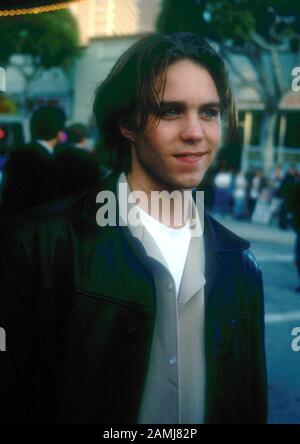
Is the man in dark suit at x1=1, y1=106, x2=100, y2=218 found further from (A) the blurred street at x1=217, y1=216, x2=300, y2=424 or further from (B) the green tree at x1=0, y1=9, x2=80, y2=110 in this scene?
(A) the blurred street at x1=217, y1=216, x2=300, y2=424

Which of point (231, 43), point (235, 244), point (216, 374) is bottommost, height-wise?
point (216, 374)

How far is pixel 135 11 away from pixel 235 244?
4.49ft

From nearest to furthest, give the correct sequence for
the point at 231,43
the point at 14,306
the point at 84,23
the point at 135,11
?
the point at 14,306
the point at 135,11
the point at 84,23
the point at 231,43

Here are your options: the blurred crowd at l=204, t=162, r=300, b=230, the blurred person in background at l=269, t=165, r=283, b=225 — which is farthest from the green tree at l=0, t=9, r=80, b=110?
the blurred person in background at l=269, t=165, r=283, b=225

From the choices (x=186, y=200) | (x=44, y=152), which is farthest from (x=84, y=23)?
(x=186, y=200)

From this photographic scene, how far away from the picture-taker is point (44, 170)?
3.17 m

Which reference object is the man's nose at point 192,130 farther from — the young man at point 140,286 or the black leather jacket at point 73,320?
the black leather jacket at point 73,320

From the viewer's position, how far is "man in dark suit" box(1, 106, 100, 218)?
3006mm

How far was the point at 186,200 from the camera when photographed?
1.44 meters

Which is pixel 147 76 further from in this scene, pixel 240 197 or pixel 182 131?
pixel 240 197

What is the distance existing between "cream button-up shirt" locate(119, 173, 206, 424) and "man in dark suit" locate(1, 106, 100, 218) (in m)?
1.66

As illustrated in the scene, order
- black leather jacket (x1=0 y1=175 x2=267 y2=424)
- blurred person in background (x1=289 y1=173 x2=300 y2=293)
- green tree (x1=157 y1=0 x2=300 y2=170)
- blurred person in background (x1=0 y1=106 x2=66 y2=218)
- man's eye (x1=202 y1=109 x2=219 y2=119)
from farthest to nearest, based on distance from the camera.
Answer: green tree (x1=157 y1=0 x2=300 y2=170)
blurred person in background (x1=289 y1=173 x2=300 y2=293)
blurred person in background (x1=0 y1=106 x2=66 y2=218)
man's eye (x1=202 y1=109 x2=219 y2=119)
black leather jacket (x1=0 y1=175 x2=267 y2=424)

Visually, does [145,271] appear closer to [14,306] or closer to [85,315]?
[85,315]

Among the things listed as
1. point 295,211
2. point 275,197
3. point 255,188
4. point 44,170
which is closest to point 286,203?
point 295,211
